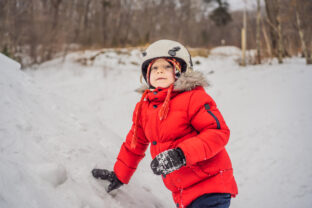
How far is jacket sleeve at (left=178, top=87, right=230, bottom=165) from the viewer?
103 centimetres

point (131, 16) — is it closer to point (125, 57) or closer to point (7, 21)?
point (125, 57)

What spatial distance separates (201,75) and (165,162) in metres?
0.65

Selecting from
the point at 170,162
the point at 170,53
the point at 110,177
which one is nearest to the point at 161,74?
the point at 170,53

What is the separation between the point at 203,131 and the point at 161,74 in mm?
531

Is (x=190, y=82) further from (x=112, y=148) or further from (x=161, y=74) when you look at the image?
(x=112, y=148)

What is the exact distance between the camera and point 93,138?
7.18ft

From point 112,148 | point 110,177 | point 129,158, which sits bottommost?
point 112,148

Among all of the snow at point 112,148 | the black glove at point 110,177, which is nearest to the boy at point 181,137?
the black glove at point 110,177

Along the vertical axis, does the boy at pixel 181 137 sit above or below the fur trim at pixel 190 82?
below

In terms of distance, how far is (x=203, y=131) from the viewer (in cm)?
110

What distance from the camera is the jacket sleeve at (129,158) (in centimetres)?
143

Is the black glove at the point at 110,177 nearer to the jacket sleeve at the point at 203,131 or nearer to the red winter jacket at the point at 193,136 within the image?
the red winter jacket at the point at 193,136

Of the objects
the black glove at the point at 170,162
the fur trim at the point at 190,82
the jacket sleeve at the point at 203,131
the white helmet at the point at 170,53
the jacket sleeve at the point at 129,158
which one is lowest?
the jacket sleeve at the point at 129,158

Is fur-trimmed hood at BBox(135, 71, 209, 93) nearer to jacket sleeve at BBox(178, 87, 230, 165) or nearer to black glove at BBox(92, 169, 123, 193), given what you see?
jacket sleeve at BBox(178, 87, 230, 165)
